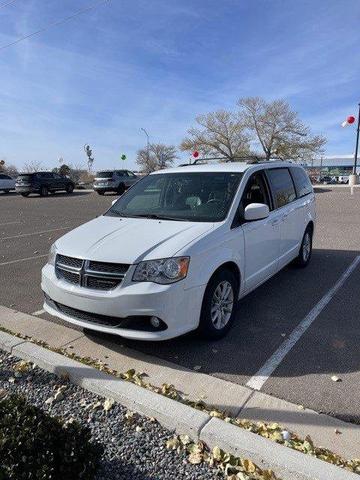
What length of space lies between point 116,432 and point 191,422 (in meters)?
0.52

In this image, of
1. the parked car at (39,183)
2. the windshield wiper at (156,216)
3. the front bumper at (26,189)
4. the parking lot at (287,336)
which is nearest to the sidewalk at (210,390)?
the parking lot at (287,336)

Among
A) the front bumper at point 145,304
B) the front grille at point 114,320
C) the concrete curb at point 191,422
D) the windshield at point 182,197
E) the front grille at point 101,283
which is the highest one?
the windshield at point 182,197

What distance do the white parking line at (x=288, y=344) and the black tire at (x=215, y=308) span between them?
22.0 inches

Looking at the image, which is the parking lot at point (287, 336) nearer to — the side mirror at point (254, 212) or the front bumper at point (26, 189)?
the side mirror at point (254, 212)

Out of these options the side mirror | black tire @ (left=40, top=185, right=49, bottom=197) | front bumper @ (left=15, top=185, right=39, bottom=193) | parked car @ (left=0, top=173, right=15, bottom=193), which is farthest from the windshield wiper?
parked car @ (left=0, top=173, right=15, bottom=193)

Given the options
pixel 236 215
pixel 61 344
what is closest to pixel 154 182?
pixel 236 215

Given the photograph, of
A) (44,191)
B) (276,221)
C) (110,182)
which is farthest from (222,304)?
(44,191)

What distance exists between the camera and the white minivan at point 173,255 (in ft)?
11.2

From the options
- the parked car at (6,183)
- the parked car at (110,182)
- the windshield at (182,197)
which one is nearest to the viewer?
the windshield at (182,197)

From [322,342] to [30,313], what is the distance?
336 cm

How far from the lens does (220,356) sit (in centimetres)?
367

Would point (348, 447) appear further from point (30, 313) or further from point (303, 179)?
point (303, 179)

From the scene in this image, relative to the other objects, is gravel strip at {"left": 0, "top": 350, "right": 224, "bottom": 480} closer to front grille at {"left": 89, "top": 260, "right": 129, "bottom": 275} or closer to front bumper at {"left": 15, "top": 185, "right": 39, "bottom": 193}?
front grille at {"left": 89, "top": 260, "right": 129, "bottom": 275}

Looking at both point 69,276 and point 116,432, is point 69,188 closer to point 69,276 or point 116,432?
point 69,276
